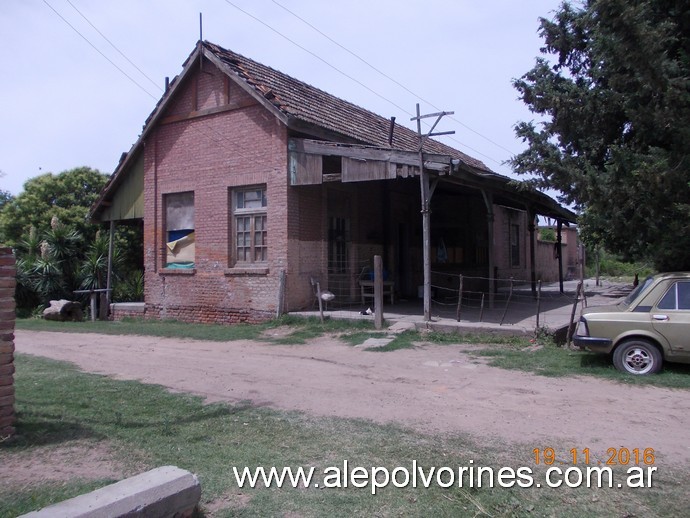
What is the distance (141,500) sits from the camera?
372cm

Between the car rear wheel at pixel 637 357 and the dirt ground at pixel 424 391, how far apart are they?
68cm

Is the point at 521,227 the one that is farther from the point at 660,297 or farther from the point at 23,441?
the point at 23,441

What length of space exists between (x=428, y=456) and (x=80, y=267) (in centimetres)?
1868

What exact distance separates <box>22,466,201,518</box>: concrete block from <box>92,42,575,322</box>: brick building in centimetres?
960

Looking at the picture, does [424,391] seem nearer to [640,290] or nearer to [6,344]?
[640,290]

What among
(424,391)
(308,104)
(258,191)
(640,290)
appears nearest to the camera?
(424,391)

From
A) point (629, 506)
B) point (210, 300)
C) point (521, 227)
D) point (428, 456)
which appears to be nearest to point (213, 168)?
point (210, 300)

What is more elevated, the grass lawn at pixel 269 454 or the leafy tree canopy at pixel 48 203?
the leafy tree canopy at pixel 48 203

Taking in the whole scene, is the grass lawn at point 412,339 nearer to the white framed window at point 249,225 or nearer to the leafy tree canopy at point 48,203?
the white framed window at point 249,225

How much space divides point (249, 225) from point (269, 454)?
10589mm

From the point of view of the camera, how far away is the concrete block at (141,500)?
138 inches

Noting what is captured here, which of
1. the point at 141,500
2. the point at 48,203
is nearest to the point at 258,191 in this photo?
the point at 141,500

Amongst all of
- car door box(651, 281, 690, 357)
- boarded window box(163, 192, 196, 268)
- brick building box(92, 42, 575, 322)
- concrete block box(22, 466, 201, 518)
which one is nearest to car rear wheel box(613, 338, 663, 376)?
car door box(651, 281, 690, 357)
